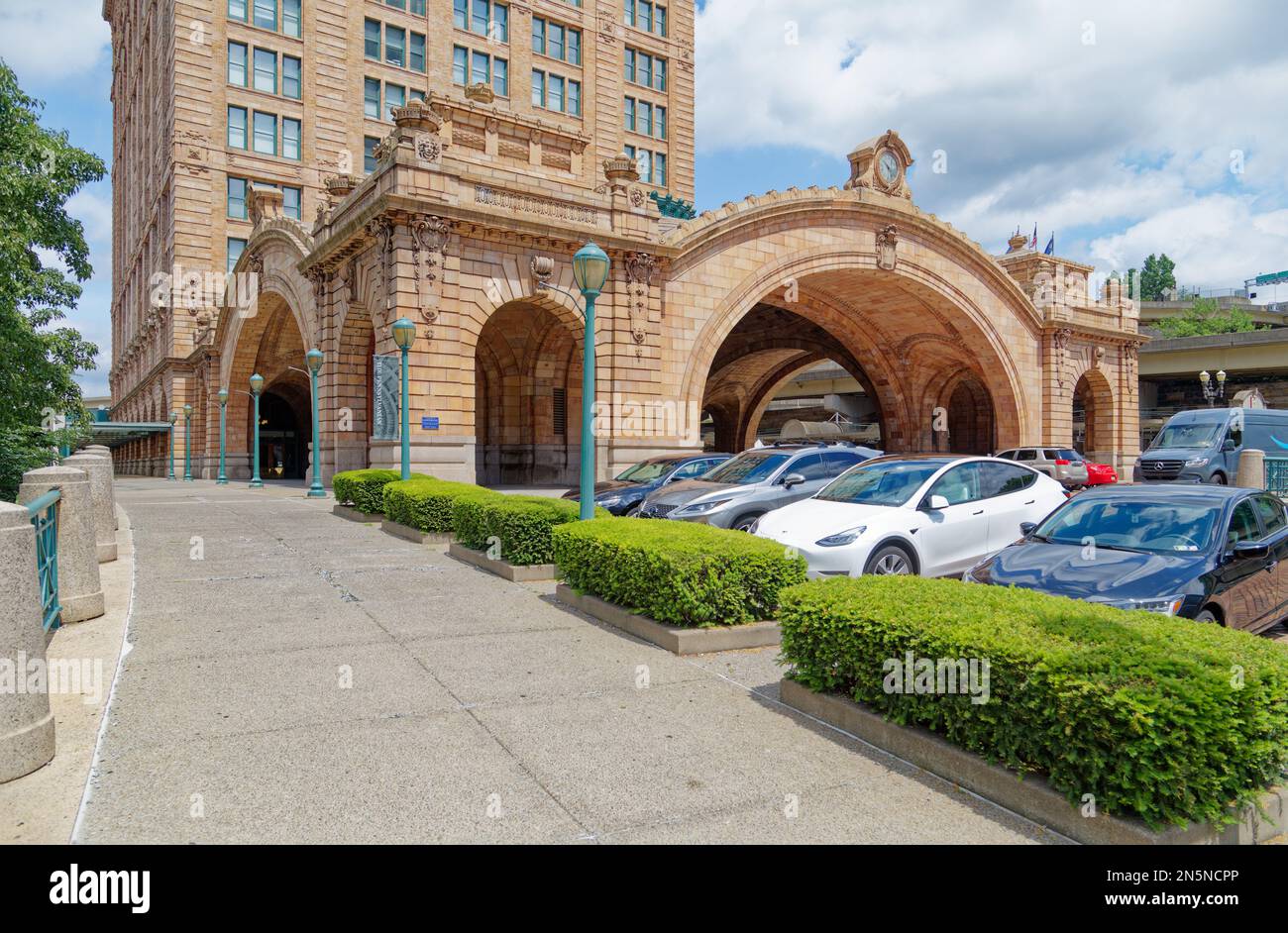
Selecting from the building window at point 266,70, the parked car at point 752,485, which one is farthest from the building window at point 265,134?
the parked car at point 752,485

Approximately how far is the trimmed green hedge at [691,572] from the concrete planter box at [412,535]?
217 inches

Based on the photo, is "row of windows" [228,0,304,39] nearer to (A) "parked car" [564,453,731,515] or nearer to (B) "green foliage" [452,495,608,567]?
(A) "parked car" [564,453,731,515]

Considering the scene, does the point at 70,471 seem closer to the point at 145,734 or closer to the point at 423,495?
the point at 145,734

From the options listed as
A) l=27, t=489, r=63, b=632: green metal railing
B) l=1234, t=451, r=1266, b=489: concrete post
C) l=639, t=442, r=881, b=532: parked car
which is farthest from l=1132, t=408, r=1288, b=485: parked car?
l=27, t=489, r=63, b=632: green metal railing

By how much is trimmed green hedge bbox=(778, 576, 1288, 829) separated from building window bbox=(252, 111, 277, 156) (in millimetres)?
50076

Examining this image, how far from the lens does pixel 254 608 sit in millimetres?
7926

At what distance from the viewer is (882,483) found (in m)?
9.55

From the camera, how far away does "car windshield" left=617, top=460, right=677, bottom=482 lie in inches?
656

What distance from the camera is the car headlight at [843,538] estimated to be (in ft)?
26.8

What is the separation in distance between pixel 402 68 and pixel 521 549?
4525cm

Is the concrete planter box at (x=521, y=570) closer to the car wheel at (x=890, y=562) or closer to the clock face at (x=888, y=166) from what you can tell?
the car wheel at (x=890, y=562)

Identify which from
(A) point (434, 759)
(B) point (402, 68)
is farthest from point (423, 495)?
(B) point (402, 68)

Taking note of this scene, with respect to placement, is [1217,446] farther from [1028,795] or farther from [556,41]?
[556,41]

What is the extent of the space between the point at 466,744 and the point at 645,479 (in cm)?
1237
